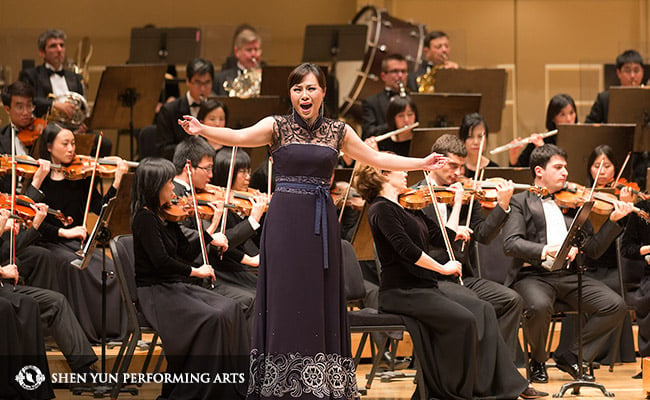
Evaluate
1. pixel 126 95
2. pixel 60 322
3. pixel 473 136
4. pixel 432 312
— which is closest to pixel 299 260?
pixel 432 312

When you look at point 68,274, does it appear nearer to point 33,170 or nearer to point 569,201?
point 33,170

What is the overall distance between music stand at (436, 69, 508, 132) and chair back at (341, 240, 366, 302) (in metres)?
2.08

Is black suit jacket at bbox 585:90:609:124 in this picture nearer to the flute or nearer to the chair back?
the flute

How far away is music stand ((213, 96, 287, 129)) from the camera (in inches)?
227

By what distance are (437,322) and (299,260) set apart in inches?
37.0

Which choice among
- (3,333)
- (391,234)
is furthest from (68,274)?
(391,234)

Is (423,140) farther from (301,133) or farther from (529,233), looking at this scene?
(301,133)

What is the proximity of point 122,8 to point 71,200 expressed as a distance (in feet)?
13.3

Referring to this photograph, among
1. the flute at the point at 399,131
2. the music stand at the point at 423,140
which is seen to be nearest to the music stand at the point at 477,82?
the flute at the point at 399,131

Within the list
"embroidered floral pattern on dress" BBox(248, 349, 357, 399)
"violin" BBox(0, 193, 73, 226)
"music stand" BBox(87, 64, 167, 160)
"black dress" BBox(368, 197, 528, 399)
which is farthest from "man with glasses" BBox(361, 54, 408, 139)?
"embroidered floral pattern on dress" BBox(248, 349, 357, 399)

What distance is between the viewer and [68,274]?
4.73 meters

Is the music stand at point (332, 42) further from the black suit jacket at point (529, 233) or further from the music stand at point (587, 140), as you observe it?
the black suit jacket at point (529, 233)

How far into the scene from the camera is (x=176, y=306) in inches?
162

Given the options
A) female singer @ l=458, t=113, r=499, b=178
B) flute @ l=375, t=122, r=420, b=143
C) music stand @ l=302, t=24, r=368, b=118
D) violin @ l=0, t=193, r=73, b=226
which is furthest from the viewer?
music stand @ l=302, t=24, r=368, b=118
